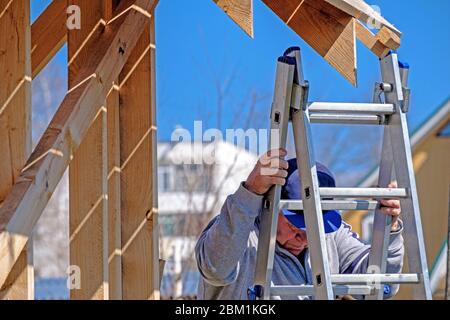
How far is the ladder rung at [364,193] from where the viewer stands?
124 inches

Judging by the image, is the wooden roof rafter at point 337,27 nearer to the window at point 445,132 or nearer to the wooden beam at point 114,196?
the wooden beam at point 114,196

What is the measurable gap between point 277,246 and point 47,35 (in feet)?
4.65

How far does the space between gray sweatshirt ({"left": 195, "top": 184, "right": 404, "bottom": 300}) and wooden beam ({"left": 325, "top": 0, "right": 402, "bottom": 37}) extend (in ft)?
2.51

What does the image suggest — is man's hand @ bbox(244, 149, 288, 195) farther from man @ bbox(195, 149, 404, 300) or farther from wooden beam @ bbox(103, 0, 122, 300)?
wooden beam @ bbox(103, 0, 122, 300)

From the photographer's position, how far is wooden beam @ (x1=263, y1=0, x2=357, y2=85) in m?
3.51

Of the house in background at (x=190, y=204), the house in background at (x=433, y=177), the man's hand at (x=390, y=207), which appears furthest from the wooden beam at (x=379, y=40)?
the house in background at (x=433, y=177)

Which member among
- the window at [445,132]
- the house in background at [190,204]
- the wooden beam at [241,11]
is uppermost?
the window at [445,132]

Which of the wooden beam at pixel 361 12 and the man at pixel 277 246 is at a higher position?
the wooden beam at pixel 361 12

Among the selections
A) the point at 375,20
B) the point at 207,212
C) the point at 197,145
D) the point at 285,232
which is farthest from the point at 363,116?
the point at 207,212

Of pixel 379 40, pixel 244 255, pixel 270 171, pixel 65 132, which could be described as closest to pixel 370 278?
pixel 270 171

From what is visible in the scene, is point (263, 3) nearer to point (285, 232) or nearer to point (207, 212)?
point (285, 232)

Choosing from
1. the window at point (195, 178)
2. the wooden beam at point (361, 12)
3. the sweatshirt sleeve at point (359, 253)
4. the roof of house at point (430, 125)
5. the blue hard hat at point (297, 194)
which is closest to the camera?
the wooden beam at point (361, 12)

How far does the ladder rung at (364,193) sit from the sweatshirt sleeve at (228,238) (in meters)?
0.28
